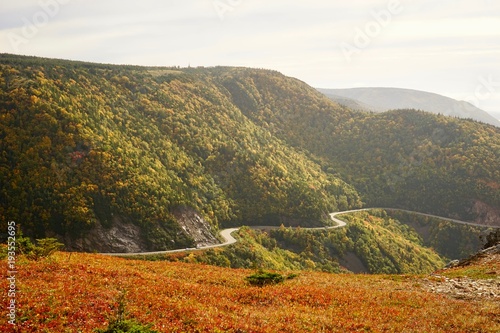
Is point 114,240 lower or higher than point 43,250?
lower

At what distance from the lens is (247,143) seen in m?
166

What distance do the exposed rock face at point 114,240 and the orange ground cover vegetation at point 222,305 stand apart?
53294mm

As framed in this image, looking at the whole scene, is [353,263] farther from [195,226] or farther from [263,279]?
[263,279]

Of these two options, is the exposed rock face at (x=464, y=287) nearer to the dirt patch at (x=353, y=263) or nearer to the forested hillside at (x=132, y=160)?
the forested hillside at (x=132, y=160)

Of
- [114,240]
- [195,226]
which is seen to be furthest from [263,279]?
[195,226]

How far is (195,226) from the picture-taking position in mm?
99062

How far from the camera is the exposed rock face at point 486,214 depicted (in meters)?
157

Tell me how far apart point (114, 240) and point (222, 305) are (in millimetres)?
66383

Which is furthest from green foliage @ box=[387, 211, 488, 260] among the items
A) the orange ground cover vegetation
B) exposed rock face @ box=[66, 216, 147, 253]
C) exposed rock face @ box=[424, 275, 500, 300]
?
the orange ground cover vegetation

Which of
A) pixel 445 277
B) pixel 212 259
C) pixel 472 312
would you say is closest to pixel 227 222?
pixel 212 259

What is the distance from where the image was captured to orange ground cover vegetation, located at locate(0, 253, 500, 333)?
614 inches

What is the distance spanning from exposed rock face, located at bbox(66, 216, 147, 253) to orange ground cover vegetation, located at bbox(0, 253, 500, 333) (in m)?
53.3

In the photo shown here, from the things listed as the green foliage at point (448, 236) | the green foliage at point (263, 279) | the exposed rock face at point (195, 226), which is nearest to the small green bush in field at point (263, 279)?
the green foliage at point (263, 279)

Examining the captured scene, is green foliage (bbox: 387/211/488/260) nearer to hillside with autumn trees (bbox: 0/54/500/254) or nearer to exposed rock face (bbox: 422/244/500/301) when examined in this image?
hillside with autumn trees (bbox: 0/54/500/254)
